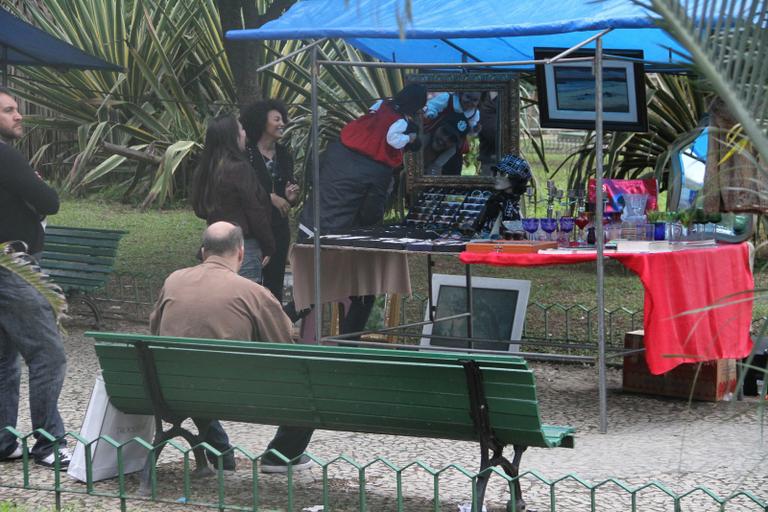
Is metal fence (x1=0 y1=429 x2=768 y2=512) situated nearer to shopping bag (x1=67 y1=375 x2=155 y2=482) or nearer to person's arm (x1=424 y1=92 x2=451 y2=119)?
shopping bag (x1=67 y1=375 x2=155 y2=482)

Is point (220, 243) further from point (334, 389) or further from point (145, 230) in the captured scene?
point (145, 230)

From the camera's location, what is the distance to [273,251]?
8.59 metres

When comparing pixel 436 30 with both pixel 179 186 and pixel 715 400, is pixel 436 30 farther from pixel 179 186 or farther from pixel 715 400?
pixel 179 186

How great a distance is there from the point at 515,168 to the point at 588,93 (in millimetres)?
678

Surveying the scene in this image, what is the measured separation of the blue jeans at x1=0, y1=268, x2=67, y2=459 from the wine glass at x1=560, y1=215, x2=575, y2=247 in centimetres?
308

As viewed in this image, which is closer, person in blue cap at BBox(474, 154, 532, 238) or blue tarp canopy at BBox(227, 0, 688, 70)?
blue tarp canopy at BBox(227, 0, 688, 70)

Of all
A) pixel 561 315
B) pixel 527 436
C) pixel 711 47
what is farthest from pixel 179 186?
pixel 711 47

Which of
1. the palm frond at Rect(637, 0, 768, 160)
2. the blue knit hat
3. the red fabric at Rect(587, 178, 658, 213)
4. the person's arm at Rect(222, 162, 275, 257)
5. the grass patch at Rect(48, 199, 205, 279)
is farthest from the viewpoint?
the grass patch at Rect(48, 199, 205, 279)

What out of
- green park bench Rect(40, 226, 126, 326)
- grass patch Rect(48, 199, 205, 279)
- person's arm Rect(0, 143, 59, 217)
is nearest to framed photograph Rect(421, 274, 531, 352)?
green park bench Rect(40, 226, 126, 326)

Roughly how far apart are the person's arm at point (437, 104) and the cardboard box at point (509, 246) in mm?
1833

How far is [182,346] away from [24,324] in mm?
1051

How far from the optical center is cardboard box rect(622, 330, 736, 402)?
7820mm

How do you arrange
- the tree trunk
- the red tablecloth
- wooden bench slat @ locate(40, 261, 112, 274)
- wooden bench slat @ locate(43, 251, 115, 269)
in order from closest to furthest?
the red tablecloth
wooden bench slat @ locate(40, 261, 112, 274)
wooden bench slat @ locate(43, 251, 115, 269)
the tree trunk

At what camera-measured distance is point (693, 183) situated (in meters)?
7.55
